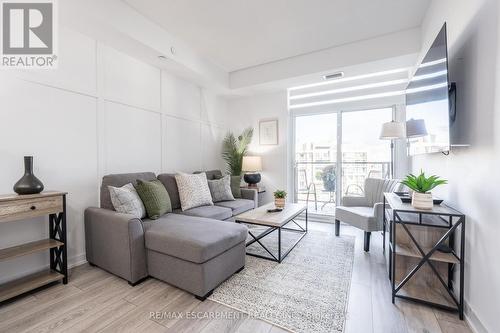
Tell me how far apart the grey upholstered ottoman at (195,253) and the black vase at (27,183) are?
0.96 metres

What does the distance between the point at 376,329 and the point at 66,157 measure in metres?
3.12

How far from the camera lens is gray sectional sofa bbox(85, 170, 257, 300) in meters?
1.78

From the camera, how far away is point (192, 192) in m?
3.04

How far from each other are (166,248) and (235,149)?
281cm

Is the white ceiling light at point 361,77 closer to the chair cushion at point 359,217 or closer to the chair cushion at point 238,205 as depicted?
the chair cushion at point 359,217

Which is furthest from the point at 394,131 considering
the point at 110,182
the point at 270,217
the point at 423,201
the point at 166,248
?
the point at 110,182

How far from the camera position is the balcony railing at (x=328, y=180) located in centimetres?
390

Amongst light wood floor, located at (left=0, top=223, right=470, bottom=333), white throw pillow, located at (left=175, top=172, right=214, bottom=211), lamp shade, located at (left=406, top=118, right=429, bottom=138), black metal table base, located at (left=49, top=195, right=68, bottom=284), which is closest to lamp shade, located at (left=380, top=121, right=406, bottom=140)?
lamp shade, located at (left=406, top=118, right=429, bottom=138)

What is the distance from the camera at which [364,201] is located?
3.22 metres

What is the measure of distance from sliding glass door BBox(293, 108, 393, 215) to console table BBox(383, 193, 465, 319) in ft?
6.58

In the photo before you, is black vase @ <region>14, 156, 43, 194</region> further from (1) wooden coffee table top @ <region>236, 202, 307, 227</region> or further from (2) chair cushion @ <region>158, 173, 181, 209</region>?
(1) wooden coffee table top @ <region>236, 202, 307, 227</region>

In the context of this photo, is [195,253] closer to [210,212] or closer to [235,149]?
[210,212]

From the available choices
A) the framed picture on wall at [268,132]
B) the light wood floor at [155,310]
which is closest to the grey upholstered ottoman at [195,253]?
the light wood floor at [155,310]

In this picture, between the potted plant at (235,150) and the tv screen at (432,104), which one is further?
the potted plant at (235,150)
